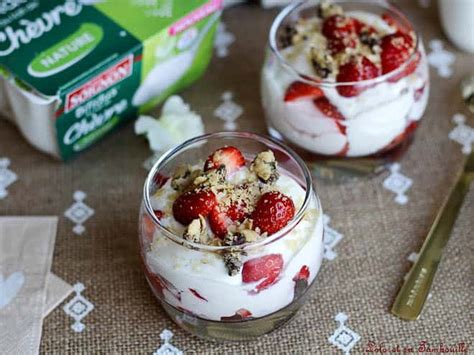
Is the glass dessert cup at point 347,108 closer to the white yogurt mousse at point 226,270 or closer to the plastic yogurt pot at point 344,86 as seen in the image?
the plastic yogurt pot at point 344,86

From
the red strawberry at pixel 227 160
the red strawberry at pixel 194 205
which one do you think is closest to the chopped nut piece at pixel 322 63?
the red strawberry at pixel 227 160

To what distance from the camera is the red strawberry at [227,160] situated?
103 centimetres

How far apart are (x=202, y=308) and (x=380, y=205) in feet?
1.30

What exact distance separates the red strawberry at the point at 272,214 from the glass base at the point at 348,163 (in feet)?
0.95

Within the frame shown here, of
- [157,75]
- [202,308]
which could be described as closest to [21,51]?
[157,75]

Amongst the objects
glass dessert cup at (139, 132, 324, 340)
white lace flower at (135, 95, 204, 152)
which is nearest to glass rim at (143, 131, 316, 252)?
glass dessert cup at (139, 132, 324, 340)

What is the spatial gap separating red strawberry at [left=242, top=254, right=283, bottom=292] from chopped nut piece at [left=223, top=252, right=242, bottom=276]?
1cm

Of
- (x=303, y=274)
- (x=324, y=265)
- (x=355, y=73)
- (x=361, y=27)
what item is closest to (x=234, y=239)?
(x=303, y=274)

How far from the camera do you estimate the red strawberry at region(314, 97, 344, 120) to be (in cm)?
116

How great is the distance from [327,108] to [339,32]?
0.14 meters

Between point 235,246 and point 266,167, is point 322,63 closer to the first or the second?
point 266,167

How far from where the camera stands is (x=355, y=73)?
1.15 m

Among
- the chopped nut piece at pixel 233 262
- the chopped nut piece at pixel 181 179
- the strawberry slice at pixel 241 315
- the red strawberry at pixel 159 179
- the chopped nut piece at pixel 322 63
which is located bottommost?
the strawberry slice at pixel 241 315

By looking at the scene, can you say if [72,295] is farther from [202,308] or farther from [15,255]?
[202,308]
